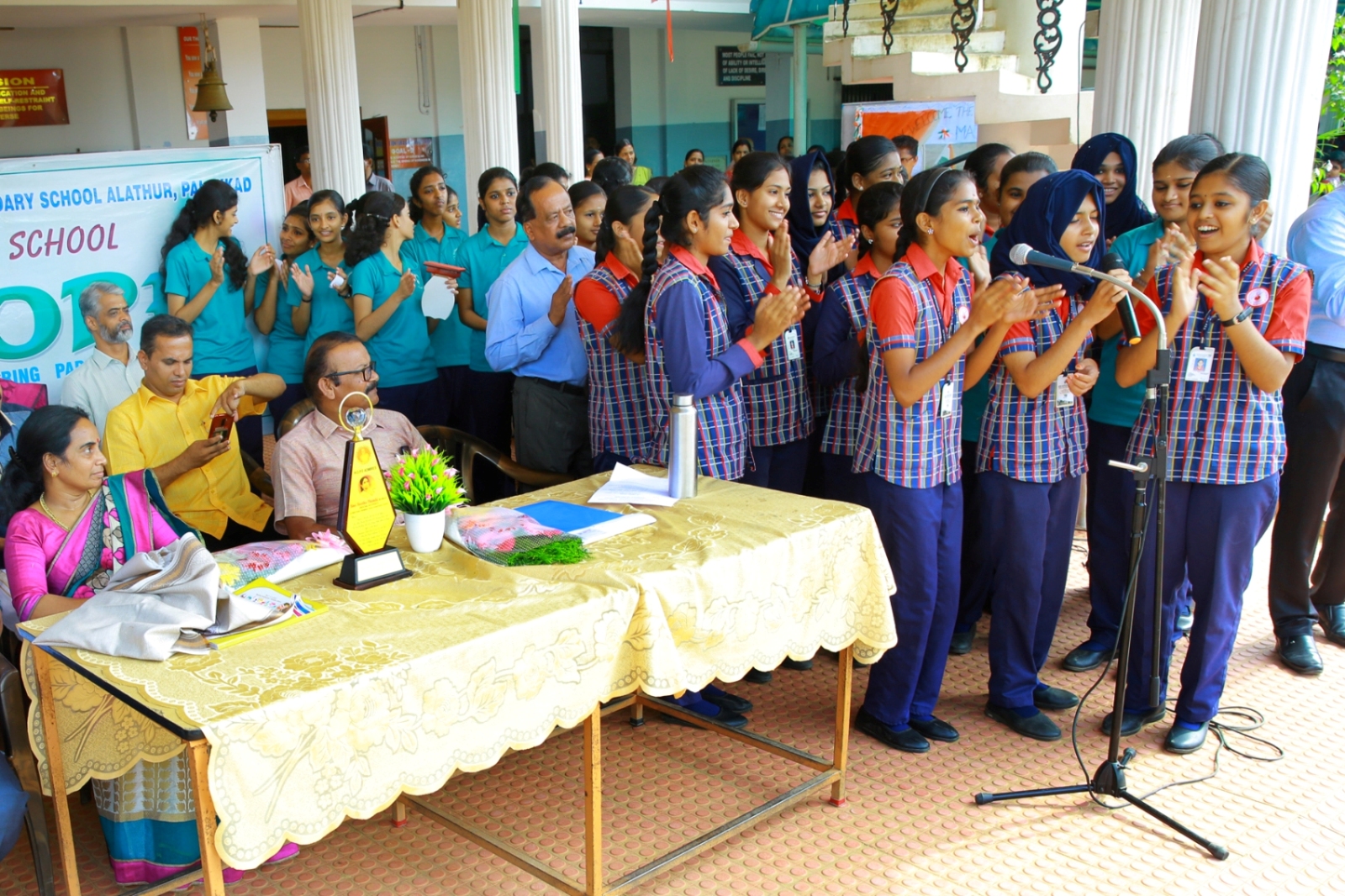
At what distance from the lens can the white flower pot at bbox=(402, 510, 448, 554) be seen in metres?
2.38

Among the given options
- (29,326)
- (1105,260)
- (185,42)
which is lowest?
(29,326)

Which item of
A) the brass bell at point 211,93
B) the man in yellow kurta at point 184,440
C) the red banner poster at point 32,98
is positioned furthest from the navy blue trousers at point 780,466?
the red banner poster at point 32,98

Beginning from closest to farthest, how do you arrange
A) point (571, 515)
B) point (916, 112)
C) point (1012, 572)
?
1. point (571, 515)
2. point (1012, 572)
3. point (916, 112)

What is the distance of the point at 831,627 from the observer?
2643 millimetres

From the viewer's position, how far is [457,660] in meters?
1.93

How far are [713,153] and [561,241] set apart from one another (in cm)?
1221

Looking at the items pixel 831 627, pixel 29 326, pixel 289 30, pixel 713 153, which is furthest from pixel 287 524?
pixel 713 153

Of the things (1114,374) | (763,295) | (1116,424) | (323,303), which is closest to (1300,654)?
(1116,424)

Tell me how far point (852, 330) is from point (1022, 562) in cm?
81

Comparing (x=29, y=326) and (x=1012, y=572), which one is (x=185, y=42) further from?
(x=1012, y=572)

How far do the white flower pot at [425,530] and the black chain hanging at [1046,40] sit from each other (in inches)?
228

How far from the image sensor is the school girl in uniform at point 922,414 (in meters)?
2.83

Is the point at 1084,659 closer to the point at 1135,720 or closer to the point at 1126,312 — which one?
the point at 1135,720

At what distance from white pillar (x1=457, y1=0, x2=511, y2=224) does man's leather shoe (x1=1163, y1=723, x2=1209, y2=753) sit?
5806 millimetres
